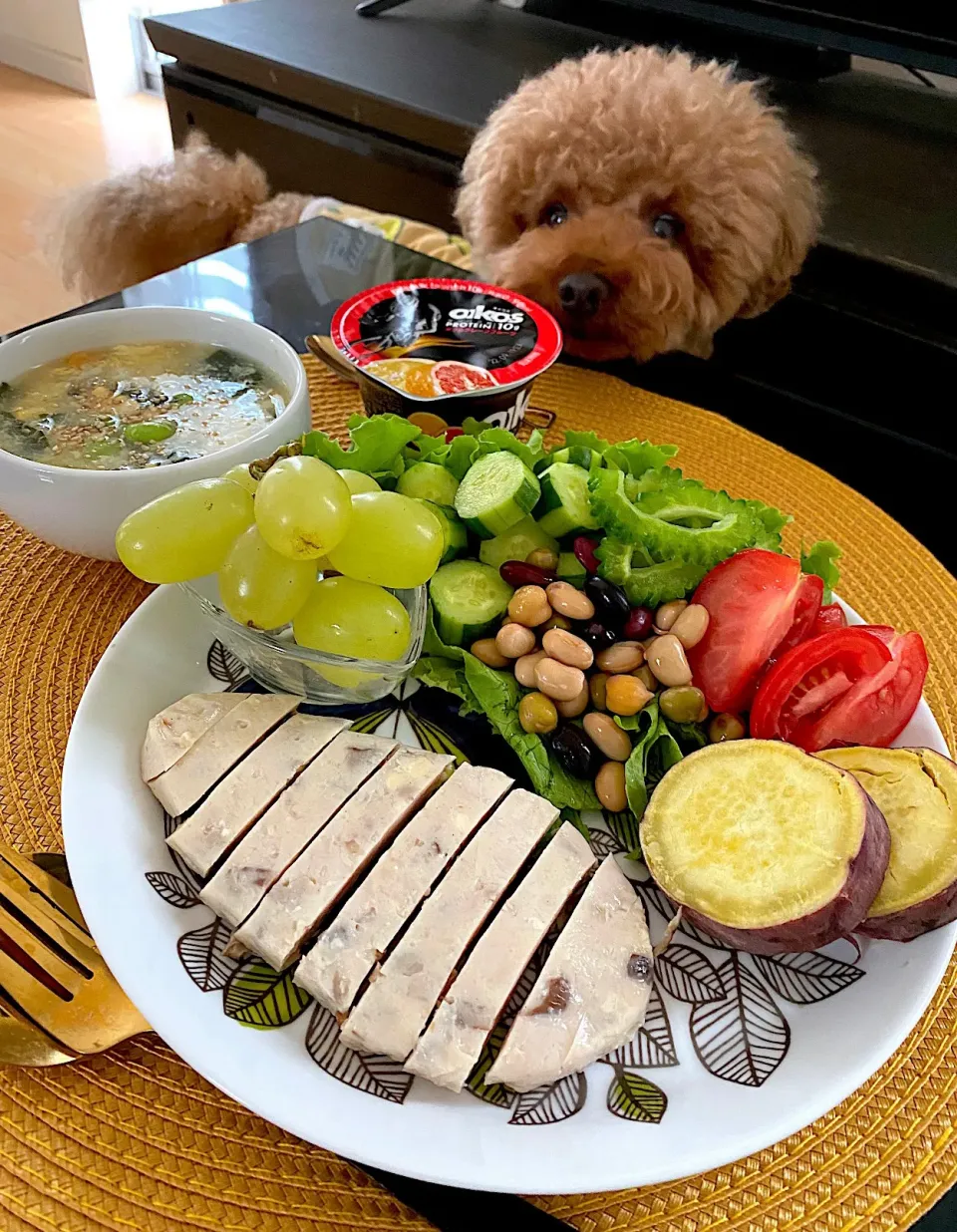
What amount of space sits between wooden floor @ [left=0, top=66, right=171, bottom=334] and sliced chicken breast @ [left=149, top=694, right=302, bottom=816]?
116 inches

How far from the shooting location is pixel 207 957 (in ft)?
2.54

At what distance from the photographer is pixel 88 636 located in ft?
3.70

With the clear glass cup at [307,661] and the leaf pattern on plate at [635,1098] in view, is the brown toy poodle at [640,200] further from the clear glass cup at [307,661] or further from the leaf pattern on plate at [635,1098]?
the leaf pattern on plate at [635,1098]

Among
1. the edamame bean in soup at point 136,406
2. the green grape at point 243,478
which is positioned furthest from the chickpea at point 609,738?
the edamame bean in soup at point 136,406

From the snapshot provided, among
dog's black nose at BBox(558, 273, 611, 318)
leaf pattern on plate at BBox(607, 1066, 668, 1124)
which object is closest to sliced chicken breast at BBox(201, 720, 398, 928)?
leaf pattern on plate at BBox(607, 1066, 668, 1124)

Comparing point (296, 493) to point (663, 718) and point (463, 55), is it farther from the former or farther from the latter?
point (463, 55)

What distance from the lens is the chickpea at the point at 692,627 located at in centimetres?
Answer: 96

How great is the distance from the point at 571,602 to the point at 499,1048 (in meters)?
0.44

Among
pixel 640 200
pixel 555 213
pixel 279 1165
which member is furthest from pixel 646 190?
pixel 279 1165

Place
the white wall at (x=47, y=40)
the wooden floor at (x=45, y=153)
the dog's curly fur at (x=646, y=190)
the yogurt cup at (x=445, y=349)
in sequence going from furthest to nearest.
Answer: the white wall at (x=47, y=40), the wooden floor at (x=45, y=153), the dog's curly fur at (x=646, y=190), the yogurt cup at (x=445, y=349)

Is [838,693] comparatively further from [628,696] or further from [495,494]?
[495,494]

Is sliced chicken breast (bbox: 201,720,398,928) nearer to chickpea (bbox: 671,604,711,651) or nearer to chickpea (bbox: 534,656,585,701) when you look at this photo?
chickpea (bbox: 534,656,585,701)

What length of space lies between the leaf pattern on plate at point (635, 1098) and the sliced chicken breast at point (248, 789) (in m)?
0.38

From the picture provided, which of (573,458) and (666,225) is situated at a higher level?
(666,225)
